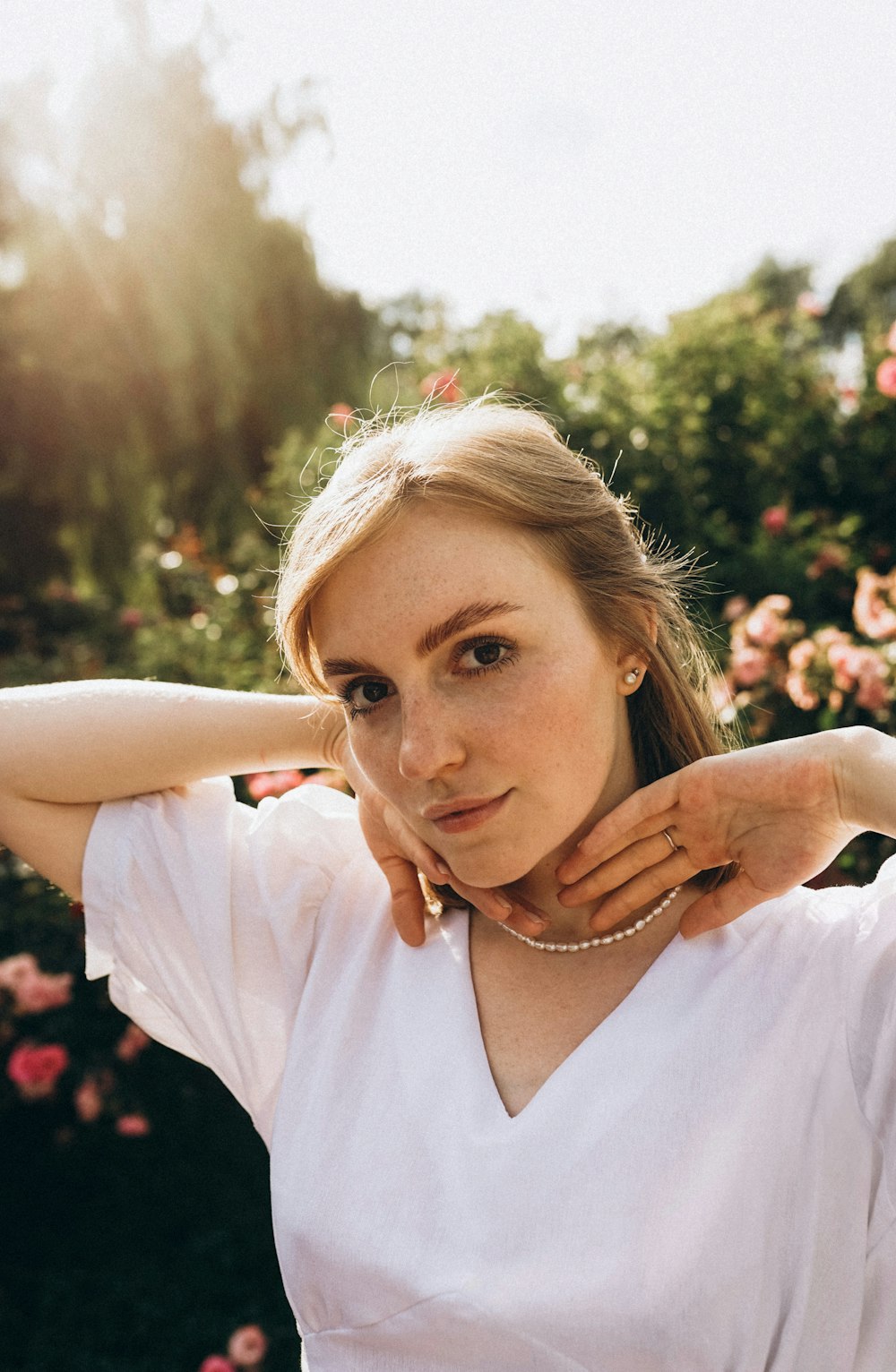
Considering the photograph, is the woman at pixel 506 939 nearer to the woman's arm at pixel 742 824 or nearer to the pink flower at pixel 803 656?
the woman's arm at pixel 742 824

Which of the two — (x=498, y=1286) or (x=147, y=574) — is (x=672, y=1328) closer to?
(x=498, y=1286)

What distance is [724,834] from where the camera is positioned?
54.7 inches

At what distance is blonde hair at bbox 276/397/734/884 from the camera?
1384mm

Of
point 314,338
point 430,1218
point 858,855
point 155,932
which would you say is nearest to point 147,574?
point 314,338

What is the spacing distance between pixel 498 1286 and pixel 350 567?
35.6 inches

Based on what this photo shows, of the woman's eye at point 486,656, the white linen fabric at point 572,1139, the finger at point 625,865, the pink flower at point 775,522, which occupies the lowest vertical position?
the pink flower at point 775,522

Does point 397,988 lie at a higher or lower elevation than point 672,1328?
higher

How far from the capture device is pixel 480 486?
138 cm

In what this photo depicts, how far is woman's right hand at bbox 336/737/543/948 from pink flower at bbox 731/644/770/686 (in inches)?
80.1

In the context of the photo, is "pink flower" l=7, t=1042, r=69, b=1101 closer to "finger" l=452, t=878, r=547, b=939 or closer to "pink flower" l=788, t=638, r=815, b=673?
"finger" l=452, t=878, r=547, b=939

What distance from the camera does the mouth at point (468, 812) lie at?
53.5 inches

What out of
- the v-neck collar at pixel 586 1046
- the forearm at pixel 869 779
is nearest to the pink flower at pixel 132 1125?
the v-neck collar at pixel 586 1046

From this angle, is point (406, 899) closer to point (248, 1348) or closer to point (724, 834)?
point (724, 834)

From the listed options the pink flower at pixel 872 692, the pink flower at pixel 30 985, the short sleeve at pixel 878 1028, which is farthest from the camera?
the pink flower at pixel 30 985
